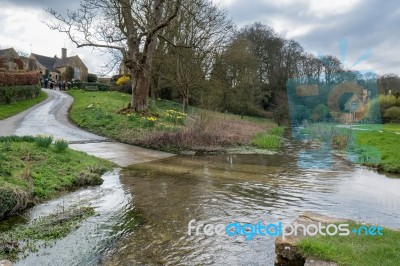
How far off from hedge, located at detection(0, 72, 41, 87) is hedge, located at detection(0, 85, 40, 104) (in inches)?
13.6

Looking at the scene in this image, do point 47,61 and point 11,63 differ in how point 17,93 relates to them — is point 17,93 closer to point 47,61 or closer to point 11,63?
point 11,63

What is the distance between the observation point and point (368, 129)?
2955 cm

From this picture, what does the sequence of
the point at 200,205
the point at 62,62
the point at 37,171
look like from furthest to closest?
the point at 62,62 < the point at 37,171 < the point at 200,205

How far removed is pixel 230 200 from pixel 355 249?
12.0 feet

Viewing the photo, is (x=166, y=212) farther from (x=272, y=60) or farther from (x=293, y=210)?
(x=272, y=60)

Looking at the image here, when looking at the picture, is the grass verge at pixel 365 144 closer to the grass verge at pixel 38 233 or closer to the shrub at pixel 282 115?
the shrub at pixel 282 115

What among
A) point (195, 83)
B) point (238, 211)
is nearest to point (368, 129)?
point (195, 83)

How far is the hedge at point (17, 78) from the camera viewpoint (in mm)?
24703

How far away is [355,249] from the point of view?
4309 millimetres

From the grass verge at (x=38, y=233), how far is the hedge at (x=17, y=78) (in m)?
21.9

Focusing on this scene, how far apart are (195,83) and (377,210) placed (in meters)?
20.6
